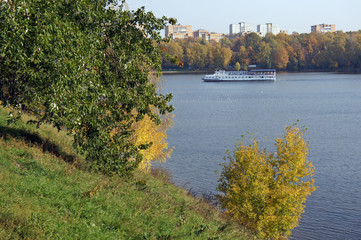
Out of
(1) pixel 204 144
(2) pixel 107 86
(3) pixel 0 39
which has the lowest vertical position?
(1) pixel 204 144

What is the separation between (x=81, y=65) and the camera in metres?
12.3

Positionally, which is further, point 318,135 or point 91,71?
point 318,135

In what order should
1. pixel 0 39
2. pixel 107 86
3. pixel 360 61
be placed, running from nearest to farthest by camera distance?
pixel 0 39, pixel 107 86, pixel 360 61

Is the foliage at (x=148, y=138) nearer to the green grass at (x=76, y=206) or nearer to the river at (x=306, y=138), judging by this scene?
the river at (x=306, y=138)

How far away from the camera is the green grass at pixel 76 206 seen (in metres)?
9.18

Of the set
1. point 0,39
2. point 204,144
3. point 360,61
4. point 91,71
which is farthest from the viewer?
point 360,61

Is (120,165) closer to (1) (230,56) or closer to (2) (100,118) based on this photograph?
(2) (100,118)

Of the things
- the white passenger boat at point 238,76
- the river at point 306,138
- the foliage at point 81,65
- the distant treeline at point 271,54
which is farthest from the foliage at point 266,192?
the distant treeline at point 271,54

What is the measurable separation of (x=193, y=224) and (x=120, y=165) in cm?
432

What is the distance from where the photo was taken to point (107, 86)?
1509 centimetres

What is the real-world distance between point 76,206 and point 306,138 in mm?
38332

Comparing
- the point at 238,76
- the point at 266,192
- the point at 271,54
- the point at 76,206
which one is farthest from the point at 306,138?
the point at 271,54

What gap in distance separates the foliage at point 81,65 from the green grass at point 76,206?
1342 millimetres

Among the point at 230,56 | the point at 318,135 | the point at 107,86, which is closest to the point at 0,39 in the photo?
the point at 107,86
